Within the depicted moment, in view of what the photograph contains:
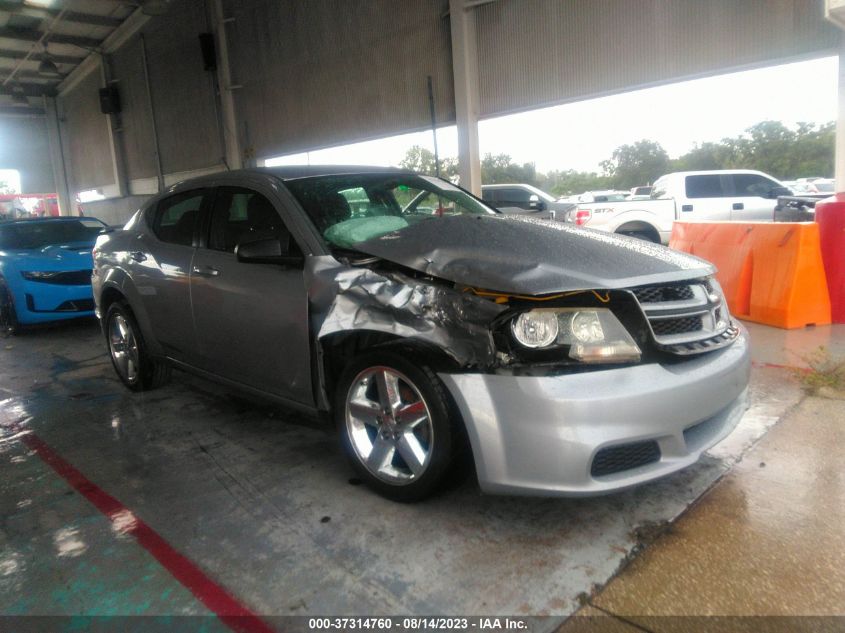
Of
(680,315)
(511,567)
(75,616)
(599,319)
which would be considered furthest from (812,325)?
(75,616)

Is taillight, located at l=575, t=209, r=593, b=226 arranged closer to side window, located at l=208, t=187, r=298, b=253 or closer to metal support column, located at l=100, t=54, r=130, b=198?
side window, located at l=208, t=187, r=298, b=253

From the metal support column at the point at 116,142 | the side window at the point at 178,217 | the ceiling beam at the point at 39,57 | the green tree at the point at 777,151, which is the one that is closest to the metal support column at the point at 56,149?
the ceiling beam at the point at 39,57

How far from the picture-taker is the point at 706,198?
1059 cm

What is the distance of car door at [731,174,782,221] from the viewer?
1055cm

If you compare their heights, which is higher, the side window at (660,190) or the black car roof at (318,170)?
the black car roof at (318,170)

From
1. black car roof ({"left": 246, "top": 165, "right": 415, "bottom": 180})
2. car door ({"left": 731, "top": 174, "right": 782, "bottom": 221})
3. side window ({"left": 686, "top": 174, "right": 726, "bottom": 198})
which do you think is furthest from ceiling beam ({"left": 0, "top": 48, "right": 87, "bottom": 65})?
car door ({"left": 731, "top": 174, "right": 782, "bottom": 221})

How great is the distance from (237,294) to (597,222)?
8.17 metres

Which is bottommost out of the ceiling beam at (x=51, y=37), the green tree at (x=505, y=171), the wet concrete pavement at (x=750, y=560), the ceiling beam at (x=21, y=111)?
the wet concrete pavement at (x=750, y=560)

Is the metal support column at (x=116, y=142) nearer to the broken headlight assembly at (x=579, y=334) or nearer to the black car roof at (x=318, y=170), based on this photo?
the black car roof at (x=318, y=170)

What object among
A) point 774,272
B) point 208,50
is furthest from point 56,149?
point 774,272

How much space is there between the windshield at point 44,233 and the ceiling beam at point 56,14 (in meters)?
9.97

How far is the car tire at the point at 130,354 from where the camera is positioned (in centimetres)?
438

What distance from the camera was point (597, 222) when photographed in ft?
→ 33.7

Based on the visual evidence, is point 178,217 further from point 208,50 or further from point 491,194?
point 208,50
